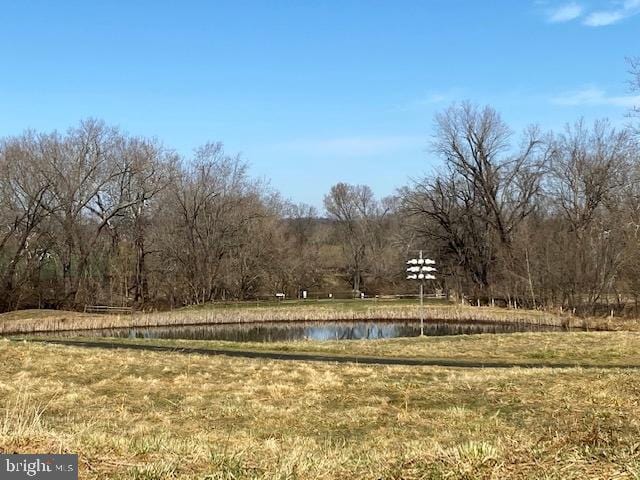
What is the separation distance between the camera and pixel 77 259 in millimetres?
51938

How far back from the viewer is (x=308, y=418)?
9383mm

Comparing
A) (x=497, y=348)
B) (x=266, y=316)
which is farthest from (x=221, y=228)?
(x=497, y=348)

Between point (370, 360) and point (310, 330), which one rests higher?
point (370, 360)

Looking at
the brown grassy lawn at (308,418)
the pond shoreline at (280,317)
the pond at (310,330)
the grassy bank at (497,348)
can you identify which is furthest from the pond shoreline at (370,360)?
the pond shoreline at (280,317)

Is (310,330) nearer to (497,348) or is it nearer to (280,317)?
(280,317)

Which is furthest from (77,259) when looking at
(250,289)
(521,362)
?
(521,362)

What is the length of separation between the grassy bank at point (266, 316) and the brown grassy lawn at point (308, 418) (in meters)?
21.7

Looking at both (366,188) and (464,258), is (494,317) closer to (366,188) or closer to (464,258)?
(464,258)

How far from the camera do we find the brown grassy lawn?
3971mm

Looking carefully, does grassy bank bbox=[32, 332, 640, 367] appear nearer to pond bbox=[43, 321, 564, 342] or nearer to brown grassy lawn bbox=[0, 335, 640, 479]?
brown grassy lawn bbox=[0, 335, 640, 479]

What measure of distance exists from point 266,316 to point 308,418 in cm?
3351

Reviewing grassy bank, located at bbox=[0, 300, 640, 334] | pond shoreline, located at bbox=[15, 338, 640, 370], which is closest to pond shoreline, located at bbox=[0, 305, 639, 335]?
grassy bank, located at bbox=[0, 300, 640, 334]

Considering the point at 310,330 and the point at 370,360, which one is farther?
the point at 310,330

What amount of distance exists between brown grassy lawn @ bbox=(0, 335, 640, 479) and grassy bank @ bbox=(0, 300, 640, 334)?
21663 mm
